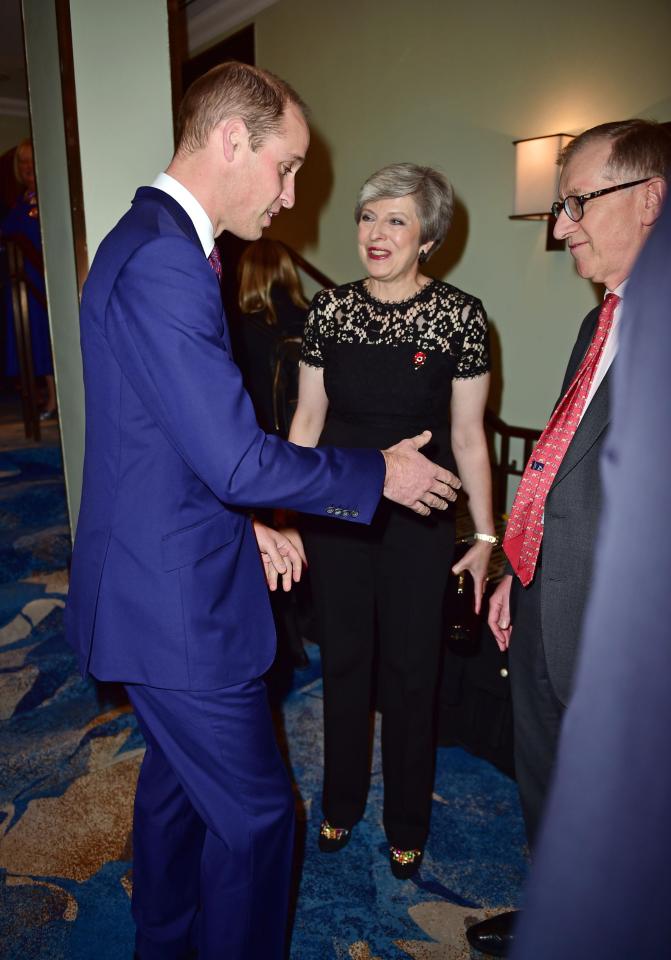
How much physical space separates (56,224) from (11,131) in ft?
28.4

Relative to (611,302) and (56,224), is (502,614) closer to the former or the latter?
(611,302)

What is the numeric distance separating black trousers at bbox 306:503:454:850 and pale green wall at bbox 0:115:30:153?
9.87 metres

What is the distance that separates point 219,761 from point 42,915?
957 millimetres

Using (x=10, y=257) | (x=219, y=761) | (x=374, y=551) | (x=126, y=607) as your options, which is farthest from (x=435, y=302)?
(x=10, y=257)

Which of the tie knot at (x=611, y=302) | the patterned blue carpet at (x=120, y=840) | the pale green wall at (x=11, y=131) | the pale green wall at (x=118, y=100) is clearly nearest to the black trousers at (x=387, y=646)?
the patterned blue carpet at (x=120, y=840)

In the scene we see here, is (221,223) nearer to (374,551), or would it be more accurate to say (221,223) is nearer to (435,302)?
(435,302)

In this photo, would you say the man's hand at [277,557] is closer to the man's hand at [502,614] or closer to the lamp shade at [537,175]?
the man's hand at [502,614]

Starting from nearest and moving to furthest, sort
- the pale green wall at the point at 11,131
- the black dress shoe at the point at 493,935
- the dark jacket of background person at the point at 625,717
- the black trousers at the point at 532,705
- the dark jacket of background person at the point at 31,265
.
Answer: the dark jacket of background person at the point at 625,717 → the black trousers at the point at 532,705 → the black dress shoe at the point at 493,935 → the dark jacket of background person at the point at 31,265 → the pale green wall at the point at 11,131

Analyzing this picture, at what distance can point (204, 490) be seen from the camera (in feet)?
3.94

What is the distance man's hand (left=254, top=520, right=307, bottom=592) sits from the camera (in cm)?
148

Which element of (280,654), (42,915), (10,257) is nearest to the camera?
(42,915)

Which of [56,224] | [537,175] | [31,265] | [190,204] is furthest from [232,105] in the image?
[31,265]

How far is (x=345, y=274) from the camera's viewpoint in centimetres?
479

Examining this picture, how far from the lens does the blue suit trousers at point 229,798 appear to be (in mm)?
1253
